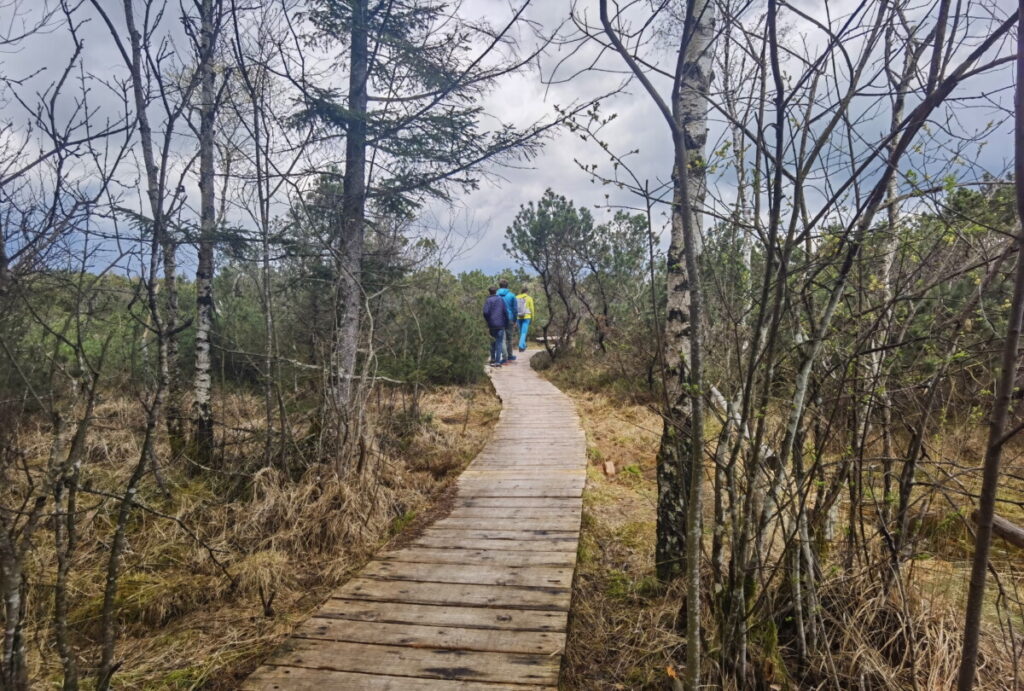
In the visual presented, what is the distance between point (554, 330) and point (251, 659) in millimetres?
15107

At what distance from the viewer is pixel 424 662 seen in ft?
8.23

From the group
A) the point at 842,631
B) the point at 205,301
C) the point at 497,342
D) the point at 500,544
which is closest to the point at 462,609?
the point at 500,544

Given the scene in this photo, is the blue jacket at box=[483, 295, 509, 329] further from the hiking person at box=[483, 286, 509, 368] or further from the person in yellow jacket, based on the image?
the person in yellow jacket

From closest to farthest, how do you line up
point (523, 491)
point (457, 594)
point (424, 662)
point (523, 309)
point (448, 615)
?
1. point (424, 662)
2. point (448, 615)
3. point (457, 594)
4. point (523, 491)
5. point (523, 309)

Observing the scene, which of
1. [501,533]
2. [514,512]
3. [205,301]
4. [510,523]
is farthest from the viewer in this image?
[205,301]

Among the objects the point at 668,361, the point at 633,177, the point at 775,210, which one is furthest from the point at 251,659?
the point at 775,210

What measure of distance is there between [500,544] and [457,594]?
78 cm

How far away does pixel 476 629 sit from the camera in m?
2.79

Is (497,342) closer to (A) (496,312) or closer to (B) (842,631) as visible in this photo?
(A) (496,312)

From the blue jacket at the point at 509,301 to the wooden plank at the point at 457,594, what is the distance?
9.67 m

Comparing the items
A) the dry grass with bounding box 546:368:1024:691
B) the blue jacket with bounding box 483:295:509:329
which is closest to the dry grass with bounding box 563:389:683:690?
the dry grass with bounding box 546:368:1024:691

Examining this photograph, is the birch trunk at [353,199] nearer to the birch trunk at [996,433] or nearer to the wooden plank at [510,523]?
the wooden plank at [510,523]

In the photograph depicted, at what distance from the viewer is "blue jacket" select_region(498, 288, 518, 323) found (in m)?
12.6

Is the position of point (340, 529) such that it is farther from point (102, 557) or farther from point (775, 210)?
point (775, 210)
